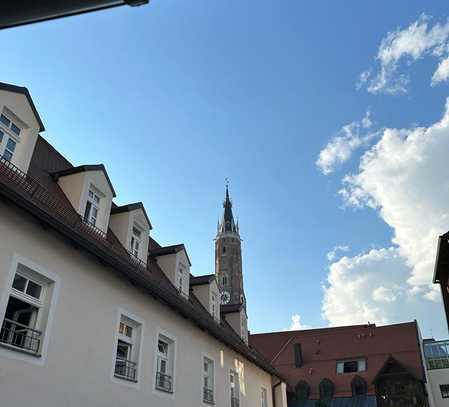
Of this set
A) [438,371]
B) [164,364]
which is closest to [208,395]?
[164,364]

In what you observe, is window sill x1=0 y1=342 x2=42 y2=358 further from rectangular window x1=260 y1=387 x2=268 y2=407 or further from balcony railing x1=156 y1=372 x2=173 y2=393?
rectangular window x1=260 y1=387 x2=268 y2=407

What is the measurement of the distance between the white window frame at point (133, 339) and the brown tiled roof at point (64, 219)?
0.89 metres

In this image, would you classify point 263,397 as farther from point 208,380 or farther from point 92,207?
point 92,207

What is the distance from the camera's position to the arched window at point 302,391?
119ft

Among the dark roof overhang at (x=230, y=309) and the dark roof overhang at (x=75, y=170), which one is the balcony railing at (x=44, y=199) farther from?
the dark roof overhang at (x=230, y=309)

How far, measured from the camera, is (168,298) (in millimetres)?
13375

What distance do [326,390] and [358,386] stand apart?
2.49 meters

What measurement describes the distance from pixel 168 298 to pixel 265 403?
43.2 ft

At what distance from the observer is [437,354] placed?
41969 millimetres

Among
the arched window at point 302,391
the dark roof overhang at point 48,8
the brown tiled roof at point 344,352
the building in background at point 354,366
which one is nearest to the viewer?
the dark roof overhang at point 48,8

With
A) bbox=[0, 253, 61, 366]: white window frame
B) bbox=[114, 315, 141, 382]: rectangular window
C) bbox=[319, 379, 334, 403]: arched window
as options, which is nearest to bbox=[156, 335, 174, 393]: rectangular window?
bbox=[114, 315, 141, 382]: rectangular window

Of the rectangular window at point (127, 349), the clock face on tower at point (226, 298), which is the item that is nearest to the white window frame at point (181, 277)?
the rectangular window at point (127, 349)

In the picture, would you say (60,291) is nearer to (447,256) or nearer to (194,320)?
(194,320)

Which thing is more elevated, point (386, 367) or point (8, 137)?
point (386, 367)
